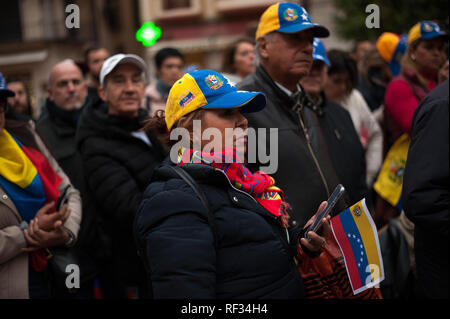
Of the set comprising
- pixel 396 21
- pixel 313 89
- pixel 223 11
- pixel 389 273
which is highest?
pixel 223 11

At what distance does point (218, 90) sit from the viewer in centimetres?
198

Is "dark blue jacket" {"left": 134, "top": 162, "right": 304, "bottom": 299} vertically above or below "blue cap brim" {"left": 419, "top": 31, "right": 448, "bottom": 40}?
below

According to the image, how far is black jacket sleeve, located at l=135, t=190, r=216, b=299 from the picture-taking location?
5.43 ft

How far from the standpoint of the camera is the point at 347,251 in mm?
1966

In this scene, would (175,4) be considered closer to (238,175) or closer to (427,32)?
(427,32)

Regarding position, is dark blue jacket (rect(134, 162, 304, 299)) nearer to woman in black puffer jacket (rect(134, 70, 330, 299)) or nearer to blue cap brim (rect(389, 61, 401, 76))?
woman in black puffer jacket (rect(134, 70, 330, 299))

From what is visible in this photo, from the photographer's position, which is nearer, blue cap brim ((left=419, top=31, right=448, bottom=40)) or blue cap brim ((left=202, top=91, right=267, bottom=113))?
blue cap brim ((left=202, top=91, right=267, bottom=113))

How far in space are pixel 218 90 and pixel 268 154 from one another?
686 mm

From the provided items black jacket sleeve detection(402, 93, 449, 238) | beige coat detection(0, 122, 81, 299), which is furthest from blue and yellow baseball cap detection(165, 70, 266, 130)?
beige coat detection(0, 122, 81, 299)

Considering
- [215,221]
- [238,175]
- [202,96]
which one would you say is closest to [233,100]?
[202,96]

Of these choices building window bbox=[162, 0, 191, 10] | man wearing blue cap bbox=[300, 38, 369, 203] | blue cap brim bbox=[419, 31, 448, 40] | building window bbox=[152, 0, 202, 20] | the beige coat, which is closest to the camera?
the beige coat

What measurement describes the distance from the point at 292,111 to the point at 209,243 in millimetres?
1265
